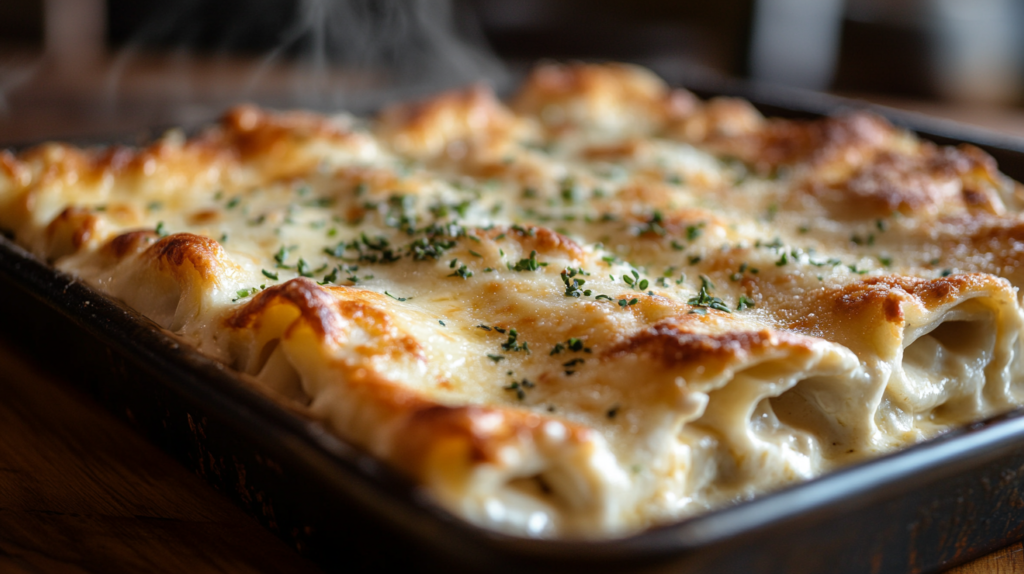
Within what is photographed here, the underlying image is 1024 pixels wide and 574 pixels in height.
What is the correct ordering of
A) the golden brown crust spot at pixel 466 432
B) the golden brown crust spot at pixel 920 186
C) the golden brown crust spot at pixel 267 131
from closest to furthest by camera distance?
the golden brown crust spot at pixel 466 432, the golden brown crust spot at pixel 920 186, the golden brown crust spot at pixel 267 131

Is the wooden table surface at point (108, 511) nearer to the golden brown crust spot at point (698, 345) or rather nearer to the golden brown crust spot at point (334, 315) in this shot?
the golden brown crust spot at point (334, 315)

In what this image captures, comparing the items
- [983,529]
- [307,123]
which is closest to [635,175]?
[307,123]

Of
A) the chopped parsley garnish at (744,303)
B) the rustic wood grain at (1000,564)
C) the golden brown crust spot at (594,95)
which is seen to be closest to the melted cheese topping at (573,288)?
the chopped parsley garnish at (744,303)

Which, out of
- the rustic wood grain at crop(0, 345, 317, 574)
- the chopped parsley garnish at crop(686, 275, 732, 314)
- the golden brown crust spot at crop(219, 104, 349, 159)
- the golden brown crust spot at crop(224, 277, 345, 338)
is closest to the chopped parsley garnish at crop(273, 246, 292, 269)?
the golden brown crust spot at crop(224, 277, 345, 338)

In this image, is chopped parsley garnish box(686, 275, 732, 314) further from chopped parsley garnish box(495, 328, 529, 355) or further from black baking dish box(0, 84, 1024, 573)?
black baking dish box(0, 84, 1024, 573)

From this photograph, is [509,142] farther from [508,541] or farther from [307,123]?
[508,541]

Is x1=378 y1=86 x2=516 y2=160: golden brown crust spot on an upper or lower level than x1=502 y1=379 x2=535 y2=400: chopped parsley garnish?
lower

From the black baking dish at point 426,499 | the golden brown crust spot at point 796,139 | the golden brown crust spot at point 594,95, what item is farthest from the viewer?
the golden brown crust spot at point 594,95
